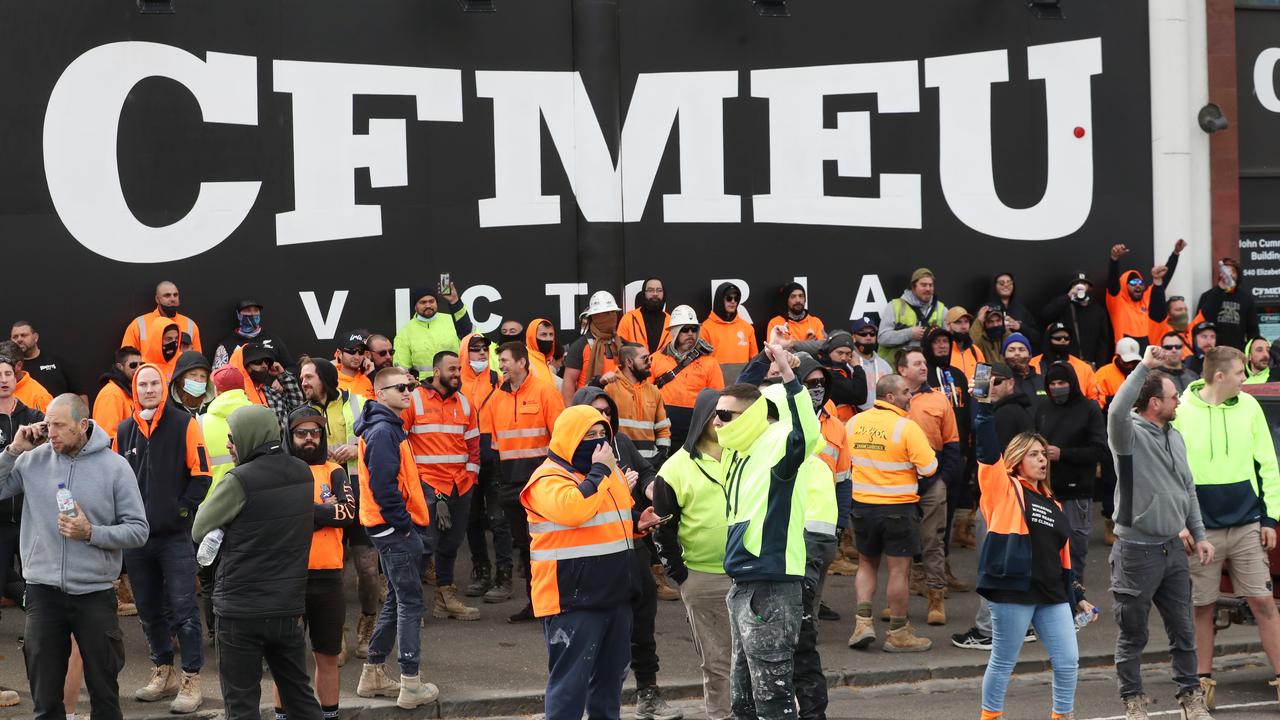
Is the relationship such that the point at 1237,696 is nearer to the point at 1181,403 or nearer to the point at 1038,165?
the point at 1181,403

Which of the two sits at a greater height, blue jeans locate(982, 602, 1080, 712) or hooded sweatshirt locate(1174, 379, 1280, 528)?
hooded sweatshirt locate(1174, 379, 1280, 528)

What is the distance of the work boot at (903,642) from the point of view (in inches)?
447

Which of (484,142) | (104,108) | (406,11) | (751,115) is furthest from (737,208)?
(104,108)

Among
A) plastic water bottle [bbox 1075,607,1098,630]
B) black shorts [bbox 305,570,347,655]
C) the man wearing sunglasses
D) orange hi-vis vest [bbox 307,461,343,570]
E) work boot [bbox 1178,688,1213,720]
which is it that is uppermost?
the man wearing sunglasses

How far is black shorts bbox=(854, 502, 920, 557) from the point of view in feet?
37.1

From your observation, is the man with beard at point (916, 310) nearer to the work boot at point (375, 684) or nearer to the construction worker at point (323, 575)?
the work boot at point (375, 684)

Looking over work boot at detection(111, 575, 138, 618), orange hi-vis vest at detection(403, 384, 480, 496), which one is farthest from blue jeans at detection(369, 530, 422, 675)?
work boot at detection(111, 575, 138, 618)

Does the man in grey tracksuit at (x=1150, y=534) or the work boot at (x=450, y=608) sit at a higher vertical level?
the man in grey tracksuit at (x=1150, y=534)

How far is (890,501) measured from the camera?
1136 centimetres

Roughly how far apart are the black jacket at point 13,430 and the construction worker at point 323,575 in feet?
8.17

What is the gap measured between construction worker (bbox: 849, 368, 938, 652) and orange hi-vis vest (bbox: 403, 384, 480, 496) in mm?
3169

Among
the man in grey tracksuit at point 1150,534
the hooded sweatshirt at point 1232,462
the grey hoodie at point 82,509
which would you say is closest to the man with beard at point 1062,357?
the hooded sweatshirt at point 1232,462

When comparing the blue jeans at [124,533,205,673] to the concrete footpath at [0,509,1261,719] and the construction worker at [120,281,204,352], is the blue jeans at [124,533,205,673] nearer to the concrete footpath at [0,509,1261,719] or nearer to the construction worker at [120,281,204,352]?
the concrete footpath at [0,509,1261,719]

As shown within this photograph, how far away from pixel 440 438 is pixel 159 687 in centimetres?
313
